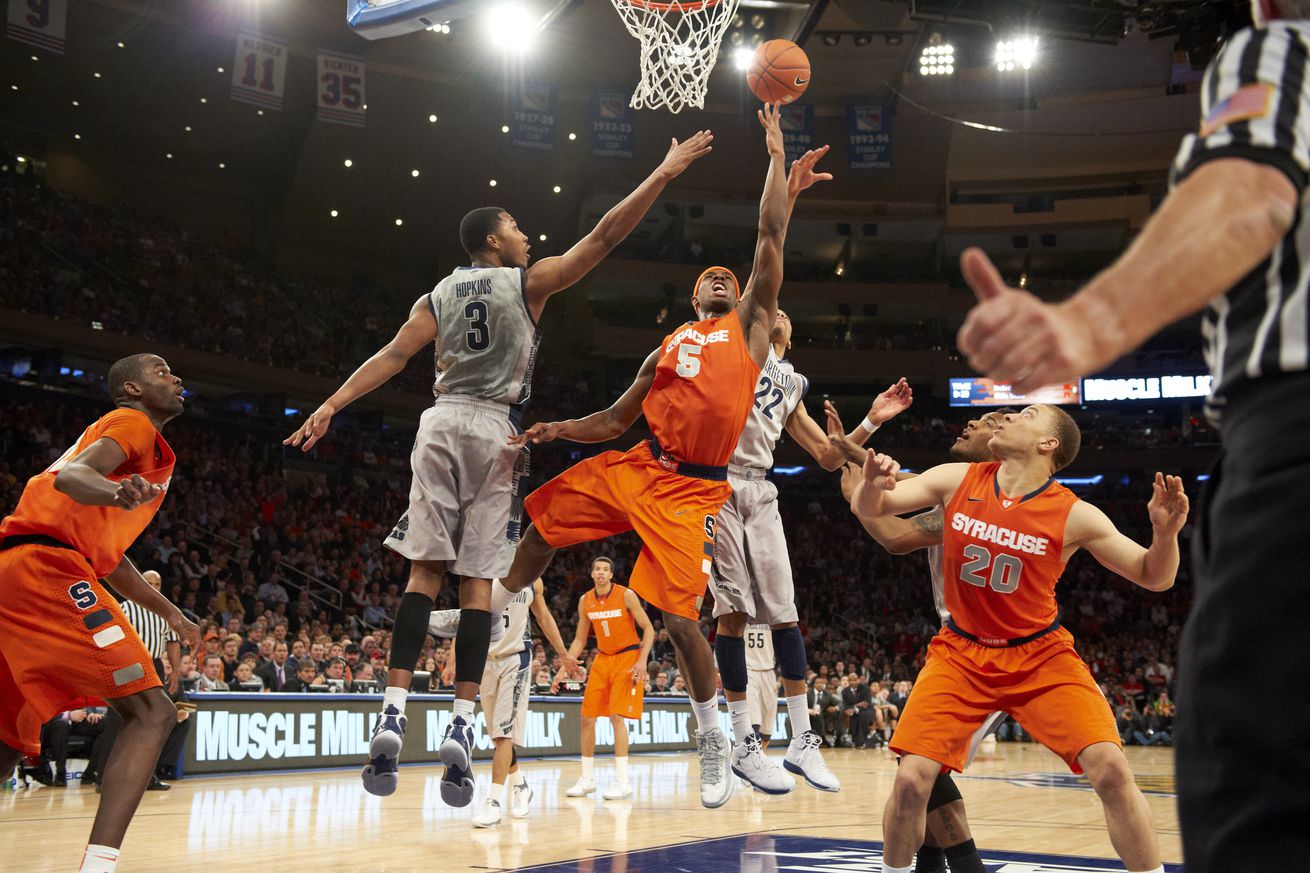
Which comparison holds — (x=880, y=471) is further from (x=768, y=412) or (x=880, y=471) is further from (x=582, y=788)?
(x=582, y=788)

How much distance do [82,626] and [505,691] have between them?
15.9 feet

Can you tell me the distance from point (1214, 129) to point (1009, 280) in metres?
34.9

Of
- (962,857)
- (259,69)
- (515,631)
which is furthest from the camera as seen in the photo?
(259,69)

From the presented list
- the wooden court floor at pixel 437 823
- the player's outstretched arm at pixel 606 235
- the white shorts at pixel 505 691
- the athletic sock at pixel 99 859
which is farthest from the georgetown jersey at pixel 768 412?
the athletic sock at pixel 99 859

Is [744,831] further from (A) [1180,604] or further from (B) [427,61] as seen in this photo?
(A) [1180,604]

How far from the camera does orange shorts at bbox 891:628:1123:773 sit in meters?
4.67

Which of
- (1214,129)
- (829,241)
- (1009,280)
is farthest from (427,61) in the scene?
(1214,129)

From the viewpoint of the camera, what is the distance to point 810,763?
6.76 m

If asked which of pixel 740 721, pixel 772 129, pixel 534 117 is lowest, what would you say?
pixel 740 721

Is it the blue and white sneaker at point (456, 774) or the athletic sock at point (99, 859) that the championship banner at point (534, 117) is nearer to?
the blue and white sneaker at point (456, 774)

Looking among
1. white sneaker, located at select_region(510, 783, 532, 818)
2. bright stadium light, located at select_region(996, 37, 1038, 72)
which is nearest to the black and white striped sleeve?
white sneaker, located at select_region(510, 783, 532, 818)

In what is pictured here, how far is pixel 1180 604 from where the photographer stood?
104 ft

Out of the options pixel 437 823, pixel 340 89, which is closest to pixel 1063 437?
pixel 437 823

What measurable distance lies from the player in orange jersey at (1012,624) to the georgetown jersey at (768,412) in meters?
2.31
